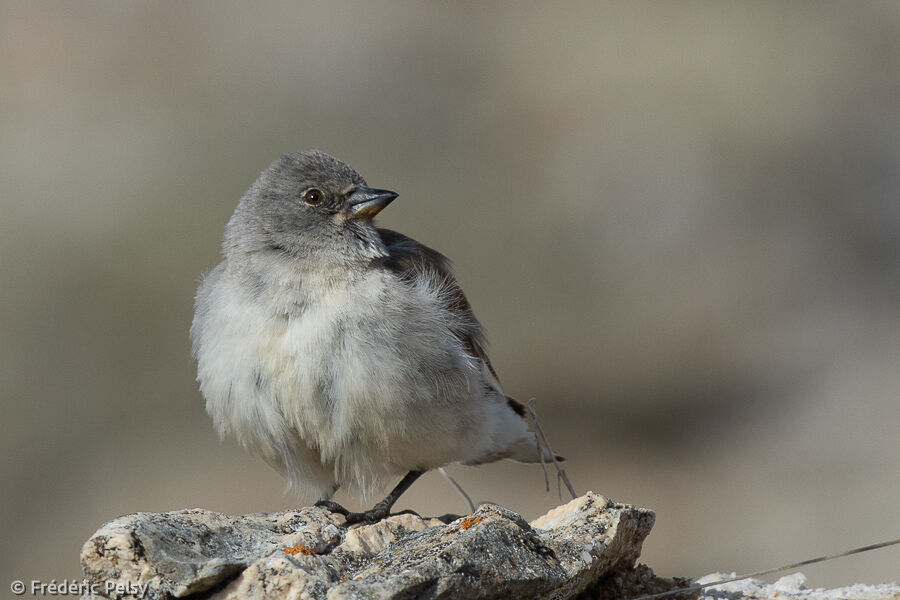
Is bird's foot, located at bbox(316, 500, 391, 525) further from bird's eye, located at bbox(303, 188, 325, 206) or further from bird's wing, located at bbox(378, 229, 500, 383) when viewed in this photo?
bird's eye, located at bbox(303, 188, 325, 206)

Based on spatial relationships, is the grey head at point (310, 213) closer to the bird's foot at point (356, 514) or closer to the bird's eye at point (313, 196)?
the bird's eye at point (313, 196)

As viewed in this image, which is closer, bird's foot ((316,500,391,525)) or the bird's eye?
bird's foot ((316,500,391,525))

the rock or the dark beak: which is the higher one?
the dark beak

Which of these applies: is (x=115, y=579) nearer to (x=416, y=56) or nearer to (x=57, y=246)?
(x=57, y=246)

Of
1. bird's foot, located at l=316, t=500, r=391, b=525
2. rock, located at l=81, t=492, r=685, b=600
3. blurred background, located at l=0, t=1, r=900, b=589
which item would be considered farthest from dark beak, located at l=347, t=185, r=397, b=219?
blurred background, located at l=0, t=1, r=900, b=589

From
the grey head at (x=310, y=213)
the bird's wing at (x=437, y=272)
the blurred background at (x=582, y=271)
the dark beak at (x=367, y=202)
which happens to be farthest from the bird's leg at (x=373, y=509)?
the blurred background at (x=582, y=271)

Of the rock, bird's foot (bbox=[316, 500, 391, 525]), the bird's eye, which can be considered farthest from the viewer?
the bird's eye

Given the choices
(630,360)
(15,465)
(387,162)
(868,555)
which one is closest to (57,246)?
(15,465)
